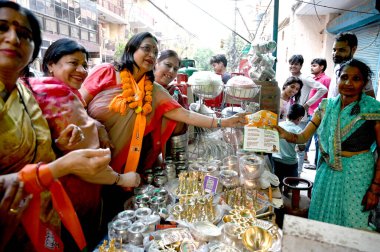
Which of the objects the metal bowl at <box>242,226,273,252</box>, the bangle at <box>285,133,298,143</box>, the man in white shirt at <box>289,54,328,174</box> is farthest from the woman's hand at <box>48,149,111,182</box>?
the man in white shirt at <box>289,54,328,174</box>

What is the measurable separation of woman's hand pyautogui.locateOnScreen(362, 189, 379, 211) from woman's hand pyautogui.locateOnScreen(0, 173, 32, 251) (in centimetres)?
204

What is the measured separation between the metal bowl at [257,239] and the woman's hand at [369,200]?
1.05 m

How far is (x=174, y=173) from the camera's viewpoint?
191cm

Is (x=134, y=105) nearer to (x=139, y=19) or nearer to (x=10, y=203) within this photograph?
(x=10, y=203)

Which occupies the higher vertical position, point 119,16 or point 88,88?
point 119,16

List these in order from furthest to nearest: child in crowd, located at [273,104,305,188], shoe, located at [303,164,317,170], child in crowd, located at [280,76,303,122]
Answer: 1. shoe, located at [303,164,317,170]
2. child in crowd, located at [280,76,303,122]
3. child in crowd, located at [273,104,305,188]

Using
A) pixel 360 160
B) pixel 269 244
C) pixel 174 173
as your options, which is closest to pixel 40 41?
pixel 174 173

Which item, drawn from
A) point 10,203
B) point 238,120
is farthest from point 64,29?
point 10,203

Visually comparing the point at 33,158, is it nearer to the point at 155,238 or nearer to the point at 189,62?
the point at 155,238

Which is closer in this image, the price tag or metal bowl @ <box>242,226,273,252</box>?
metal bowl @ <box>242,226,273,252</box>

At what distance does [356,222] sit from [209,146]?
123 centimetres

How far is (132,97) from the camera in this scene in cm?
188

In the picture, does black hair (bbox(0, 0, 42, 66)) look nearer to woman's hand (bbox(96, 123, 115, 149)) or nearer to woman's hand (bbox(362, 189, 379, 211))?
woman's hand (bbox(96, 123, 115, 149))

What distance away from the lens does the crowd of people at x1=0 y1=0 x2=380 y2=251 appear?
3.16 ft
